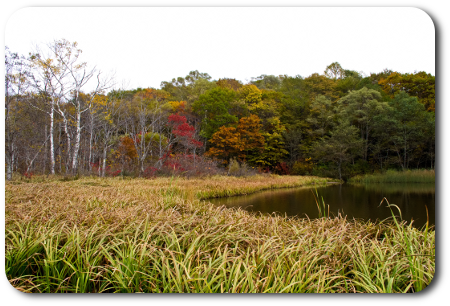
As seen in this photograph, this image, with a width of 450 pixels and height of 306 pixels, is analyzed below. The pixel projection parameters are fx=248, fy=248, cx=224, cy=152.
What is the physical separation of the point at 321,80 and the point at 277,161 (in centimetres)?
898

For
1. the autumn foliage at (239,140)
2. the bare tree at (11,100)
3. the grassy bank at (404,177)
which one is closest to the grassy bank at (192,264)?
the bare tree at (11,100)

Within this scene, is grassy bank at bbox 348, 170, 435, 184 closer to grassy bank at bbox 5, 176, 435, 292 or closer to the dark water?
the dark water

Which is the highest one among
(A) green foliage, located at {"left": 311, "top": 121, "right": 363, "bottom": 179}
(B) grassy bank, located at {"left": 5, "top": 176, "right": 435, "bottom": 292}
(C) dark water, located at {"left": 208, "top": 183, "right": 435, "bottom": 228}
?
(A) green foliage, located at {"left": 311, "top": 121, "right": 363, "bottom": 179}

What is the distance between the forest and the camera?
9.71m

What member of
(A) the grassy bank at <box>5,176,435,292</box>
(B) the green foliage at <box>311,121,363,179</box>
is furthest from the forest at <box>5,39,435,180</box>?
(A) the grassy bank at <box>5,176,435,292</box>

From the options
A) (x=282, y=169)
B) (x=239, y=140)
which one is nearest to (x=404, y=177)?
(x=282, y=169)

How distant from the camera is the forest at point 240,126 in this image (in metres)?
9.71

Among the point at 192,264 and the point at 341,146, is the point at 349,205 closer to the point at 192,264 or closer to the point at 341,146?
the point at 192,264

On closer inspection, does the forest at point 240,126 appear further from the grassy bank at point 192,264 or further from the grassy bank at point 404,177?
the grassy bank at point 192,264
